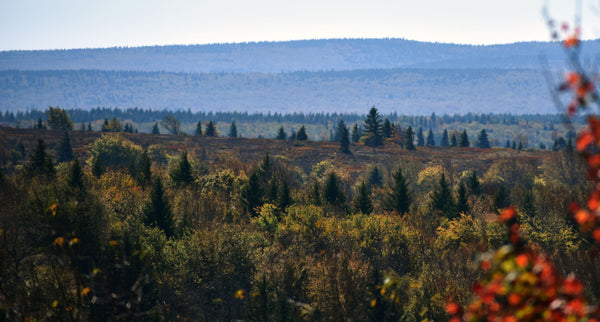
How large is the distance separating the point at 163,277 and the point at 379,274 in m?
17.1

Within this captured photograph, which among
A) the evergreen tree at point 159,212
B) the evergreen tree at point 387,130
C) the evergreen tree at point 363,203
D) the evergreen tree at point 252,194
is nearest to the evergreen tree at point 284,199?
the evergreen tree at point 252,194

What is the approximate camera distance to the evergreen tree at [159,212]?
189 feet

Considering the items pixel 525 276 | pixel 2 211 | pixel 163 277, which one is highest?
pixel 525 276

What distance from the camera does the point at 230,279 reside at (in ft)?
161

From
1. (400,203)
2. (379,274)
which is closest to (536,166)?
(400,203)

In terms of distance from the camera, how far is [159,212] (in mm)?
58062

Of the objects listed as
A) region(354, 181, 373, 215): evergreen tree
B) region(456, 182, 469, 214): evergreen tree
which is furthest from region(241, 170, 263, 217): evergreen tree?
region(456, 182, 469, 214): evergreen tree

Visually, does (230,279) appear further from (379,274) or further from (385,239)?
(385,239)

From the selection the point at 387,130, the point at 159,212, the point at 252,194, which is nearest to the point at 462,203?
the point at 252,194

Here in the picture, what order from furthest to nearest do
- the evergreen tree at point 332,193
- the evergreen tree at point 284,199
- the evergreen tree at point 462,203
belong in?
1. the evergreen tree at point 462,203
2. the evergreen tree at point 332,193
3. the evergreen tree at point 284,199

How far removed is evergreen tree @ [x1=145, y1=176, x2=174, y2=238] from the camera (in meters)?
57.5

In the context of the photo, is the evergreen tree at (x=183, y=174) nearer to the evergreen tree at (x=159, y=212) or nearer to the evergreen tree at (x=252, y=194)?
the evergreen tree at (x=252, y=194)

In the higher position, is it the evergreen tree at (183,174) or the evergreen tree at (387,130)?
the evergreen tree at (387,130)

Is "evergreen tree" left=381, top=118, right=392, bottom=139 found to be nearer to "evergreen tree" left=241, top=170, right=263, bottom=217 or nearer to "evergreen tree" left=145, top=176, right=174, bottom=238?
"evergreen tree" left=241, top=170, right=263, bottom=217
